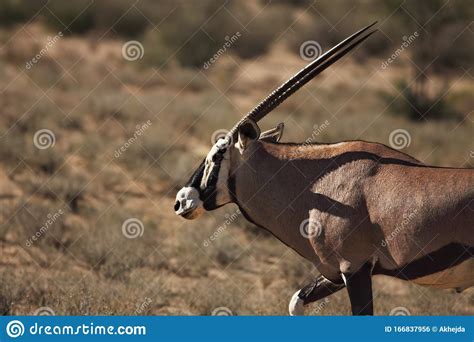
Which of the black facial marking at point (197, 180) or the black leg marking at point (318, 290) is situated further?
the black leg marking at point (318, 290)

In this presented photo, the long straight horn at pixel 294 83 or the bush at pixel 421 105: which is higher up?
the bush at pixel 421 105

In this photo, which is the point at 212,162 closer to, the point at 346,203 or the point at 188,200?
the point at 188,200

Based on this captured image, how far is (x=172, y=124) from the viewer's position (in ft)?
65.7

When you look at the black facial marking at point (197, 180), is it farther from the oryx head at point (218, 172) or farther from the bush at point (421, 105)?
the bush at point (421, 105)

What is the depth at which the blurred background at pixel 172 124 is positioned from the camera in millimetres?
11445

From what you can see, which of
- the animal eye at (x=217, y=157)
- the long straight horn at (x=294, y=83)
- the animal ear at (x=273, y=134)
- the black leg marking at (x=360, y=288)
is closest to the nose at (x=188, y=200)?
the animal eye at (x=217, y=157)

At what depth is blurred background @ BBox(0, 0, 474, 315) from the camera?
1145 cm

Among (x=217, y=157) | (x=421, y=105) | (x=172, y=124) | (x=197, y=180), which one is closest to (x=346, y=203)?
(x=217, y=157)

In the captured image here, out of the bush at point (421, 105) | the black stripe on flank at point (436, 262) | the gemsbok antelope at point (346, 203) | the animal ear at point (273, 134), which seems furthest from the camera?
the bush at point (421, 105)

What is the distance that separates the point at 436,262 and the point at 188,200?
2.04m

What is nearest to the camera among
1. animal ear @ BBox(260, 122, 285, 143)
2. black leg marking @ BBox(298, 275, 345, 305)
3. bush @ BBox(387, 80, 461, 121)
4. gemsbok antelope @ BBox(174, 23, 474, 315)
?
gemsbok antelope @ BBox(174, 23, 474, 315)

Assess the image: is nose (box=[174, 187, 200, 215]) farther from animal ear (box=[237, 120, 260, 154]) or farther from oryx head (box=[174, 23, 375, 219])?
animal ear (box=[237, 120, 260, 154])

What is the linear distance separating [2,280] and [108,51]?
18.5 metres

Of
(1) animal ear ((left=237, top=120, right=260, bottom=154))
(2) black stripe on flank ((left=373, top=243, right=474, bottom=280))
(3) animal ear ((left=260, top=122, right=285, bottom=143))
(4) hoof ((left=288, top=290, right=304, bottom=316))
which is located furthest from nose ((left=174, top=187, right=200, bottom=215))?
(2) black stripe on flank ((left=373, top=243, right=474, bottom=280))
